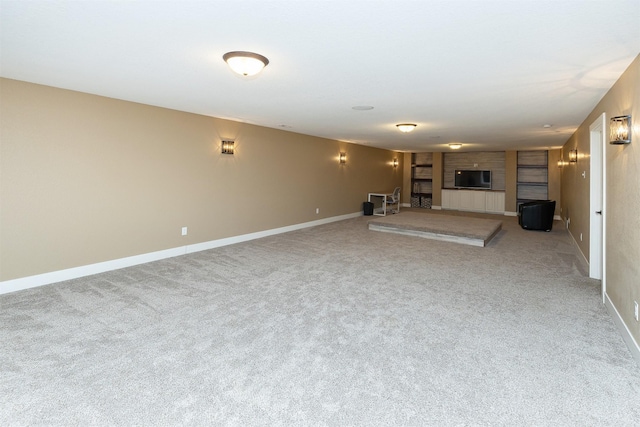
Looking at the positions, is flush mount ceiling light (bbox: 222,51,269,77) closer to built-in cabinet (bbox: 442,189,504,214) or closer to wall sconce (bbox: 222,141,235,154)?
wall sconce (bbox: 222,141,235,154)

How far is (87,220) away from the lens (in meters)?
4.47

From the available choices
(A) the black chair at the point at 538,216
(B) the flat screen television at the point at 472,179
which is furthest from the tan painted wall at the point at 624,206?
(B) the flat screen television at the point at 472,179

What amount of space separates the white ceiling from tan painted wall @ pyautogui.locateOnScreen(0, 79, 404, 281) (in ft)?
1.37

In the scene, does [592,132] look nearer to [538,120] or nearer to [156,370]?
[538,120]

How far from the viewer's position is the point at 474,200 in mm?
12000

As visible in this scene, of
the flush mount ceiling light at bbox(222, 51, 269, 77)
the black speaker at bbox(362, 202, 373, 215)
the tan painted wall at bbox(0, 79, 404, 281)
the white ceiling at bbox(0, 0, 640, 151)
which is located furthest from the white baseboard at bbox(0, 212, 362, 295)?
the black speaker at bbox(362, 202, 373, 215)

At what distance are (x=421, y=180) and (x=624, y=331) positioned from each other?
10940 mm

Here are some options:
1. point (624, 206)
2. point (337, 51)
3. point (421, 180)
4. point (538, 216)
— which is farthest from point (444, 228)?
point (421, 180)

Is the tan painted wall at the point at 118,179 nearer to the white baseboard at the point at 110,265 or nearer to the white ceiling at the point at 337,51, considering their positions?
the white baseboard at the point at 110,265

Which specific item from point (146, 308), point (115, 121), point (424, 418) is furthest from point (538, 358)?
point (115, 121)

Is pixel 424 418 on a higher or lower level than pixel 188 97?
lower

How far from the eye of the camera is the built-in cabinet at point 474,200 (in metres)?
11.5

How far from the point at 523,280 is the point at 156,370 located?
435 cm

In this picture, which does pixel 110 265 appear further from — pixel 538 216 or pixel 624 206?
pixel 538 216
